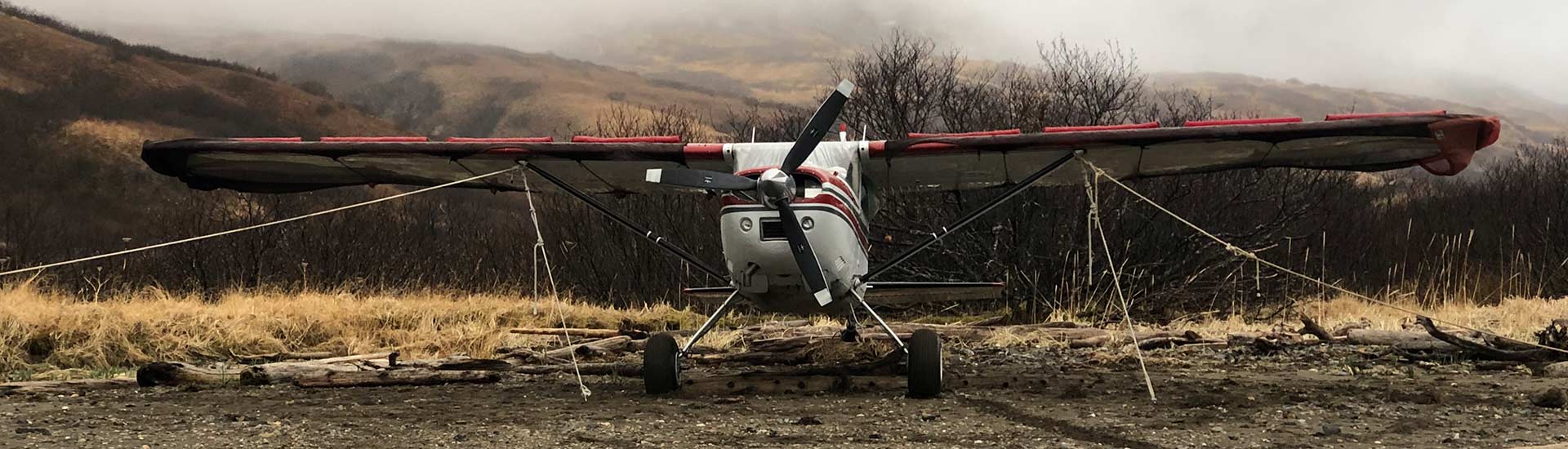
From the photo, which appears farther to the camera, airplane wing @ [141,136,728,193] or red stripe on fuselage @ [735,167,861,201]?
airplane wing @ [141,136,728,193]

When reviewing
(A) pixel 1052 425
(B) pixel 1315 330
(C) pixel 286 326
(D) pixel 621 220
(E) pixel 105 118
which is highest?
(D) pixel 621 220

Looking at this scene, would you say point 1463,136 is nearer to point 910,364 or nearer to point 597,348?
point 910,364

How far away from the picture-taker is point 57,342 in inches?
383

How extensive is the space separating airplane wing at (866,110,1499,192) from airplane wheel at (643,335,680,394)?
2.32 m

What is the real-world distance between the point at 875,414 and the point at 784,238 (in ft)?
4.76

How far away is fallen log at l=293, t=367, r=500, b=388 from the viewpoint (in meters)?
8.27

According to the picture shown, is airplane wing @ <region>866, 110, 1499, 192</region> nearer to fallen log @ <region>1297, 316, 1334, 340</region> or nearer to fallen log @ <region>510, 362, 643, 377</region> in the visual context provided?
fallen log @ <region>1297, 316, 1334, 340</region>

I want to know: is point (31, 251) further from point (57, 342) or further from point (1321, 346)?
point (1321, 346)

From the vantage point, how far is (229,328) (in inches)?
417

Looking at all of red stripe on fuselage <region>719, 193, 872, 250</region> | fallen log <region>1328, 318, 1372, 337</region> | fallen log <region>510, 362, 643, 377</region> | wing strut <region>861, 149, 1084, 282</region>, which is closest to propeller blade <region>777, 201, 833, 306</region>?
red stripe on fuselage <region>719, 193, 872, 250</region>

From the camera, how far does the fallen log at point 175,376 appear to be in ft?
26.1

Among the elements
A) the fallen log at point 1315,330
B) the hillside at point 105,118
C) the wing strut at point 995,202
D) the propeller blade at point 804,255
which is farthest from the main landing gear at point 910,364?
the hillside at point 105,118

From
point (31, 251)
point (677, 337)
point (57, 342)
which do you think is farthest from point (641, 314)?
point (31, 251)

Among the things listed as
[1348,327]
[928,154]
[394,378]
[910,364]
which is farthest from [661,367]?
[1348,327]
